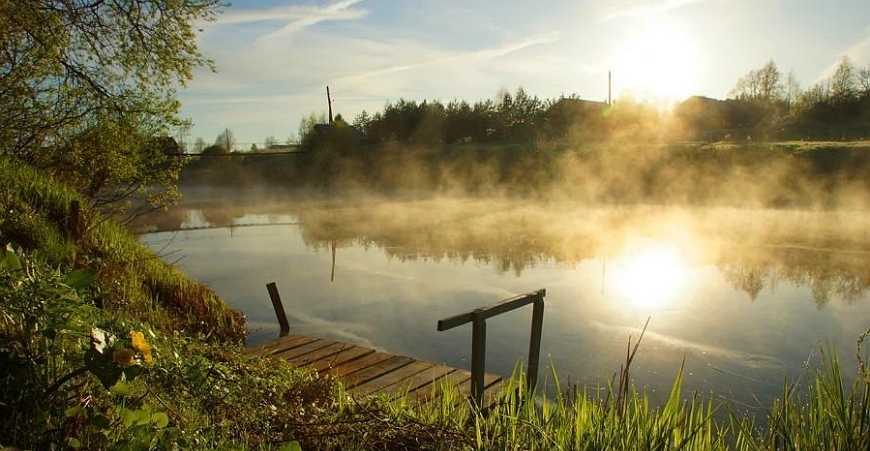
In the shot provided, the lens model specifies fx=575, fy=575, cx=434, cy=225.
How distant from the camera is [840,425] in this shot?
240 cm

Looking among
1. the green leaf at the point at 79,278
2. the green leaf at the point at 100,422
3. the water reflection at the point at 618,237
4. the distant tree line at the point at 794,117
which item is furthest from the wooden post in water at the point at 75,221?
the distant tree line at the point at 794,117

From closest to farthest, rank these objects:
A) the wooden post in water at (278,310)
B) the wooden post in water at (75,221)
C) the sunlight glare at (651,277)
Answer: the wooden post in water at (75,221) < the wooden post in water at (278,310) < the sunlight glare at (651,277)

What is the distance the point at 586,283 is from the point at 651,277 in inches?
64.8

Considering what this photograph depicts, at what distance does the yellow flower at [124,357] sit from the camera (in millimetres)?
1974

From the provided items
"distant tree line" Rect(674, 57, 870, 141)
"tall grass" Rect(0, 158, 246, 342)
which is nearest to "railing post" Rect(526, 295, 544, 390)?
"tall grass" Rect(0, 158, 246, 342)

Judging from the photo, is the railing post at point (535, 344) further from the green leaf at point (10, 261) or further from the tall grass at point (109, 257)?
the green leaf at point (10, 261)

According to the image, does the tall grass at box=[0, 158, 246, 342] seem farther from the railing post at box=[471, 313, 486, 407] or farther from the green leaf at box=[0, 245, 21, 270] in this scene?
the green leaf at box=[0, 245, 21, 270]

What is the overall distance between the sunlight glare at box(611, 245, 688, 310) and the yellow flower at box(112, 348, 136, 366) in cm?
942

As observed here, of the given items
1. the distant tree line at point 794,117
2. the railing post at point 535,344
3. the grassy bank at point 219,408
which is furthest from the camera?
the distant tree line at point 794,117

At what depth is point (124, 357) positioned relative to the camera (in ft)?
6.49

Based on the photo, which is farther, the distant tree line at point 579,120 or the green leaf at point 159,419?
the distant tree line at point 579,120

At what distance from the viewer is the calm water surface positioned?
7699 mm

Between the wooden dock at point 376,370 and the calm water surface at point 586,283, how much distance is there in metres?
1.16

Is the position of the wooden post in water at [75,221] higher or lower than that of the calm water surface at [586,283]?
higher
